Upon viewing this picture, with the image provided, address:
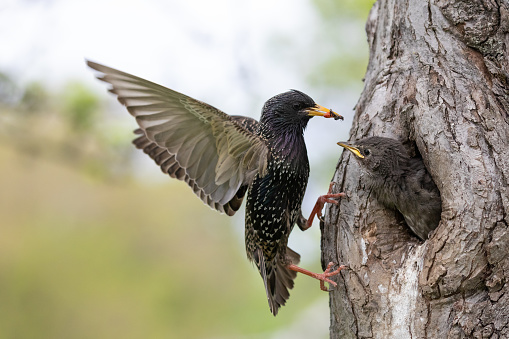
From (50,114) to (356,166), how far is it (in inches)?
142

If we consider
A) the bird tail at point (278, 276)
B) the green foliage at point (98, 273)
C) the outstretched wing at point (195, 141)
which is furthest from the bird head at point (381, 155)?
the green foliage at point (98, 273)

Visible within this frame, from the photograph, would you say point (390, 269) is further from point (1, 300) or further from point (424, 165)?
point (1, 300)

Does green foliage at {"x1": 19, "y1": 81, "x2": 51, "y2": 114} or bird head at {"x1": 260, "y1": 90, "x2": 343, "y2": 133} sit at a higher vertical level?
green foliage at {"x1": 19, "y1": 81, "x2": 51, "y2": 114}

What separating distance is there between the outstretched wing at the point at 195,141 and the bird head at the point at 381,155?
2.42 feet

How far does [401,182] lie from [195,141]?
1404 mm

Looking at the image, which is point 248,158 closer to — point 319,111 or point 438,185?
point 319,111

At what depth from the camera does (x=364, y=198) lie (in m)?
3.68

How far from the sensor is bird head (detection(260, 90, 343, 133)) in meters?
4.16

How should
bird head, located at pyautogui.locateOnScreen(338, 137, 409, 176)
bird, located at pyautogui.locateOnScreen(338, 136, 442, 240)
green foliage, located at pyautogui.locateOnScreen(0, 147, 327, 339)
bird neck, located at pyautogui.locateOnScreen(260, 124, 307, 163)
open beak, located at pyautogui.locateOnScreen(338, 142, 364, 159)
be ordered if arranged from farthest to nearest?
green foliage, located at pyautogui.locateOnScreen(0, 147, 327, 339)
bird neck, located at pyautogui.locateOnScreen(260, 124, 307, 163)
open beak, located at pyautogui.locateOnScreen(338, 142, 364, 159)
bird head, located at pyautogui.locateOnScreen(338, 137, 409, 176)
bird, located at pyautogui.locateOnScreen(338, 136, 442, 240)

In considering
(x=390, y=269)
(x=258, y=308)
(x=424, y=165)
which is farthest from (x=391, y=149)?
(x=258, y=308)

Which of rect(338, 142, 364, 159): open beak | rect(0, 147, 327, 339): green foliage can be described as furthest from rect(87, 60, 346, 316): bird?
rect(0, 147, 327, 339): green foliage

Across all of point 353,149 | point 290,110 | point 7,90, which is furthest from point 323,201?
point 7,90

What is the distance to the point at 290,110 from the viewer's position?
418cm

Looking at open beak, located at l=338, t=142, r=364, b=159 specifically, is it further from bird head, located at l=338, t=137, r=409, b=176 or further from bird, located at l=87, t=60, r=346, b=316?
bird, located at l=87, t=60, r=346, b=316
